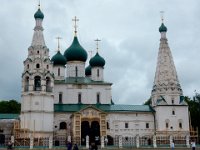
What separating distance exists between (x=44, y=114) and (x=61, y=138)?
158 inches

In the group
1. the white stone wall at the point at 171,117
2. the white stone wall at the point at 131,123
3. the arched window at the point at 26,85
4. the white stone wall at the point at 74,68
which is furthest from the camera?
the white stone wall at the point at 74,68

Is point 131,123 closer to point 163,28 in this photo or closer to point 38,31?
point 163,28

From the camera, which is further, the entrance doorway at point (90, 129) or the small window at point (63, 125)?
the small window at point (63, 125)

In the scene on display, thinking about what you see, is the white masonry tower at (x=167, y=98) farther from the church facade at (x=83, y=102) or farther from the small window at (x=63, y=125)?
the small window at (x=63, y=125)

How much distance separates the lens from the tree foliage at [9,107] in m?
63.2

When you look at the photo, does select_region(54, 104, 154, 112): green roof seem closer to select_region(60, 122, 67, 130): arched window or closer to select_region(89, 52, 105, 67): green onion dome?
select_region(60, 122, 67, 130): arched window

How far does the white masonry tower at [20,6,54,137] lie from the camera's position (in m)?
43.0

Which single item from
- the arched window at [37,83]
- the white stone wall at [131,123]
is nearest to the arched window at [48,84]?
the arched window at [37,83]

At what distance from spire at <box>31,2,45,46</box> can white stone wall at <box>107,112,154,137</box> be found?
12.5m

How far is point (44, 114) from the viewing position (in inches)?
1710

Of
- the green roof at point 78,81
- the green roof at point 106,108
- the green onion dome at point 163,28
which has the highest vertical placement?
the green onion dome at point 163,28

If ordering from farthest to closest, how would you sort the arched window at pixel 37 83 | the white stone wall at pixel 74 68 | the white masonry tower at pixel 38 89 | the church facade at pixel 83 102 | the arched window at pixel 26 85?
the white stone wall at pixel 74 68 → the arched window at pixel 37 83 → the arched window at pixel 26 85 → the church facade at pixel 83 102 → the white masonry tower at pixel 38 89

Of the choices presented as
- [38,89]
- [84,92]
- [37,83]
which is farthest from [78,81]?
[38,89]

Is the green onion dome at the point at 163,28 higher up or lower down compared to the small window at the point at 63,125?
higher up
